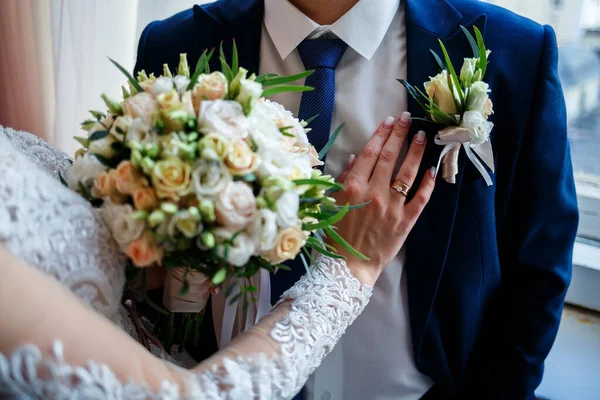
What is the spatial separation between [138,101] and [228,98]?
11 centimetres

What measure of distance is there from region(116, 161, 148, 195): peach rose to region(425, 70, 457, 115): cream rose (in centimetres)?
52

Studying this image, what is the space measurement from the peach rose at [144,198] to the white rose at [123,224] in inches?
0.7

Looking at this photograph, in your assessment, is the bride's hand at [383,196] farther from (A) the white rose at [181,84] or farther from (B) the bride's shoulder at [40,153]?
(B) the bride's shoulder at [40,153]

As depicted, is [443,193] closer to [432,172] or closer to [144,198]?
[432,172]

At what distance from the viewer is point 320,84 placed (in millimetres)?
948

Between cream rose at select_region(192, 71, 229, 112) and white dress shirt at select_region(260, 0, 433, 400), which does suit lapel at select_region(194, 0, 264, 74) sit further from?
cream rose at select_region(192, 71, 229, 112)

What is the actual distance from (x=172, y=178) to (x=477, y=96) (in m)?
0.53

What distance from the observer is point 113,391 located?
538 mm

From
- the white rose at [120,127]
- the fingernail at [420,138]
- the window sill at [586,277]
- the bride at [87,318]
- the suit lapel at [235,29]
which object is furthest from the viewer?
the window sill at [586,277]

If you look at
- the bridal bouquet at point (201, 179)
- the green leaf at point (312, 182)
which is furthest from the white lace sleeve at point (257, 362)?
the green leaf at point (312, 182)

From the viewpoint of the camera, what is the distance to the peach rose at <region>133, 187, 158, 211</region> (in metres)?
0.58

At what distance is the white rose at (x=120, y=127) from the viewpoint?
616mm

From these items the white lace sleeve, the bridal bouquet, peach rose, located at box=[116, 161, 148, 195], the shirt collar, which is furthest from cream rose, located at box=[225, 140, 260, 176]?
the shirt collar

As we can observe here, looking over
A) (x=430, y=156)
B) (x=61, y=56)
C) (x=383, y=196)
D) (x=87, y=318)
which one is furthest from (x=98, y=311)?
(x=61, y=56)
